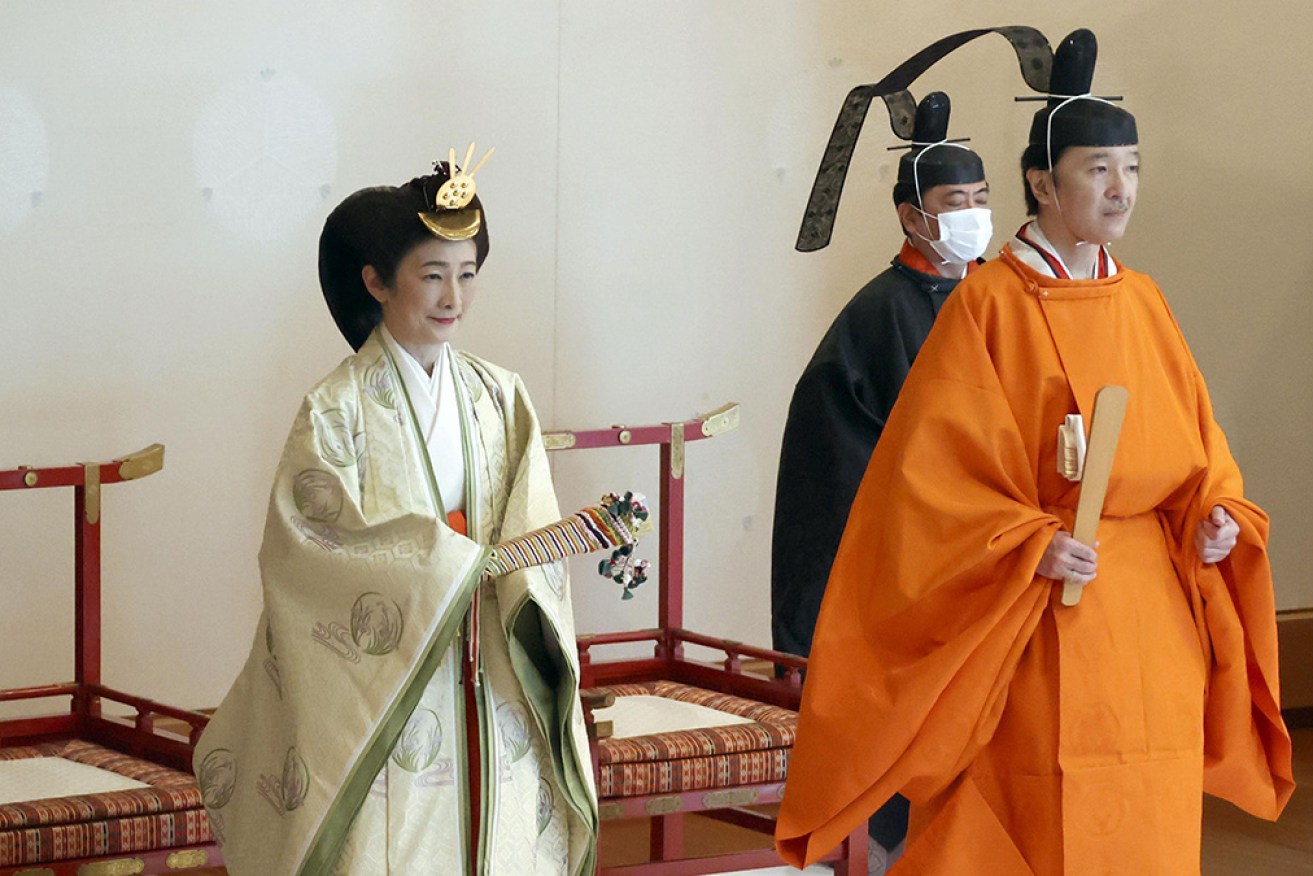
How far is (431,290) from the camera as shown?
2621mm

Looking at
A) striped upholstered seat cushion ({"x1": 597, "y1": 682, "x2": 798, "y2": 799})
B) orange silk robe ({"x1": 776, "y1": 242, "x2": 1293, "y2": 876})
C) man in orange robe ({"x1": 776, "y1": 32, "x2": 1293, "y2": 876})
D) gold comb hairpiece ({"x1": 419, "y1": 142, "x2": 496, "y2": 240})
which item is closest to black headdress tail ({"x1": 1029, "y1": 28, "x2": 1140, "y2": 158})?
man in orange robe ({"x1": 776, "y1": 32, "x2": 1293, "y2": 876})

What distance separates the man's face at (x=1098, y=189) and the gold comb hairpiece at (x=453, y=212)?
0.89 m

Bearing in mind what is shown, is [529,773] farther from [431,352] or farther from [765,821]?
[765,821]

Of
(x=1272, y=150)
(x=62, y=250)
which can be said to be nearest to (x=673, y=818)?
(x=62, y=250)

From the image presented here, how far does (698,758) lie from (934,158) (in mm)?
1269

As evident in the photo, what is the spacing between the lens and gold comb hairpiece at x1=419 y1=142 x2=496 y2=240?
2.62 m

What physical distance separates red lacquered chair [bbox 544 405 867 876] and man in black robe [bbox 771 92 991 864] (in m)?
0.17

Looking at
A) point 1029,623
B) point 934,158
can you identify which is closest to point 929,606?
point 1029,623

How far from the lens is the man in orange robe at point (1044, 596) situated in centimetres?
232

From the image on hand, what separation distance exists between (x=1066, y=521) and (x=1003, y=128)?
8.86 ft

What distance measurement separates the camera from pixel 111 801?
276cm

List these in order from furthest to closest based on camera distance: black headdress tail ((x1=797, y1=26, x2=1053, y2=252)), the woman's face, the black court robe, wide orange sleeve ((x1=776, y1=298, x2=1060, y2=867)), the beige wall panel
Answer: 1. the beige wall panel
2. the black court robe
3. black headdress tail ((x1=797, y1=26, x2=1053, y2=252))
4. the woman's face
5. wide orange sleeve ((x1=776, y1=298, x2=1060, y2=867))

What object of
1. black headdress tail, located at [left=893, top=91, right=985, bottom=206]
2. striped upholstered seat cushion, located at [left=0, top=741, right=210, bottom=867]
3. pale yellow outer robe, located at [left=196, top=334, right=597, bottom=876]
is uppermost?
black headdress tail, located at [left=893, top=91, right=985, bottom=206]

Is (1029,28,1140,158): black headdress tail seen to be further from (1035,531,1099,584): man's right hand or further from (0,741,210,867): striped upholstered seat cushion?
(0,741,210,867): striped upholstered seat cushion
